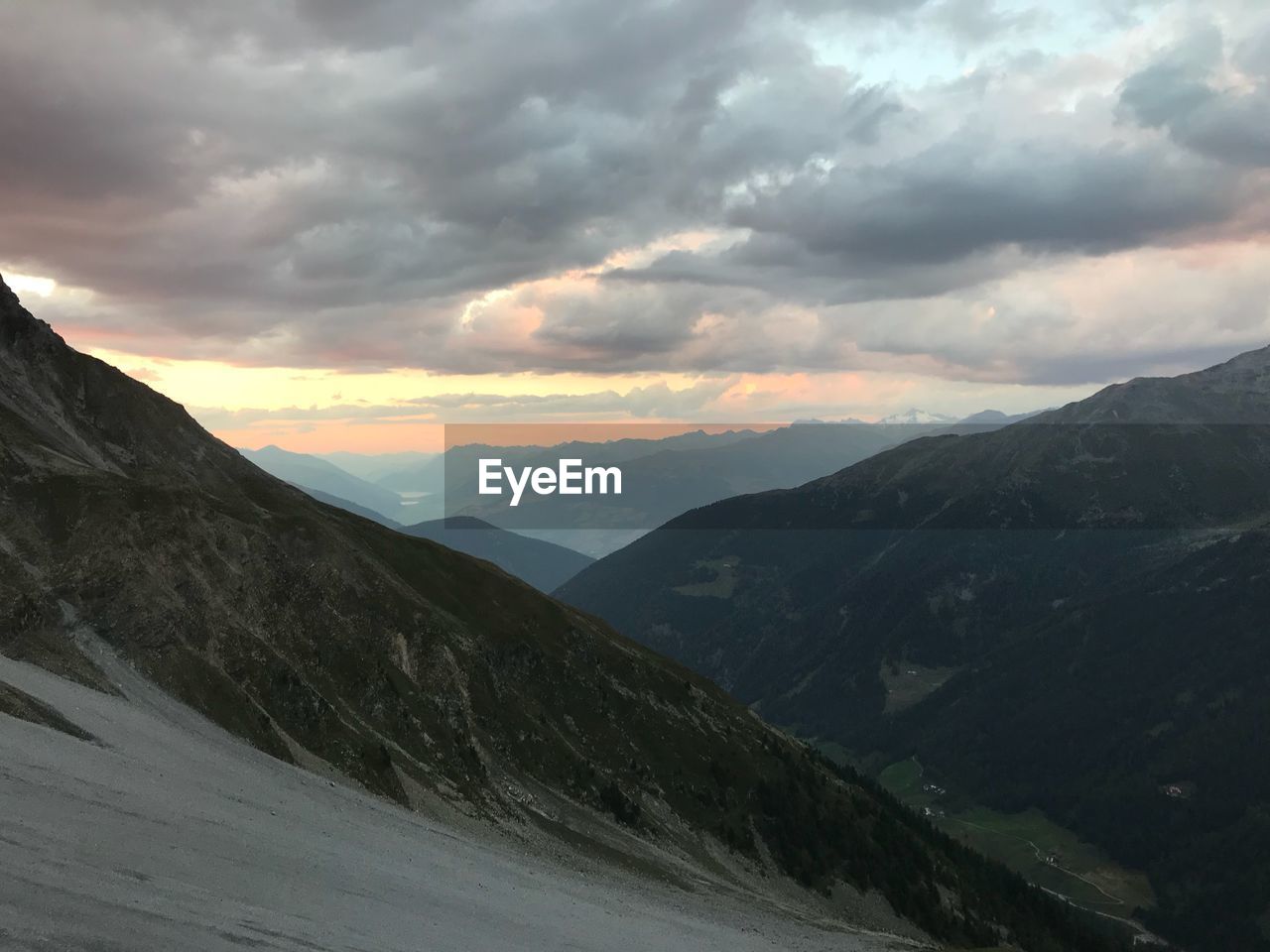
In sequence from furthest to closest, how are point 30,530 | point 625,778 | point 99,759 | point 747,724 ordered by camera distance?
point 747,724 < point 625,778 < point 30,530 < point 99,759

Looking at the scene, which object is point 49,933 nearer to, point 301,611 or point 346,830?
point 346,830

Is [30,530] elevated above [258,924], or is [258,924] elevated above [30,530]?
[30,530]

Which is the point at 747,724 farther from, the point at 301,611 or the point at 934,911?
the point at 301,611

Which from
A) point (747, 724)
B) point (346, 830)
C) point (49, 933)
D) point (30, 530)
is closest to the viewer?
point (49, 933)

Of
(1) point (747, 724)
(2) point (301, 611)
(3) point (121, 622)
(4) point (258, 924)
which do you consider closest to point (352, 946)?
(4) point (258, 924)

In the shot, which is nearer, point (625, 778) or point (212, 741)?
point (212, 741)

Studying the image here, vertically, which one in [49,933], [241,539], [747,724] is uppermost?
[241,539]
